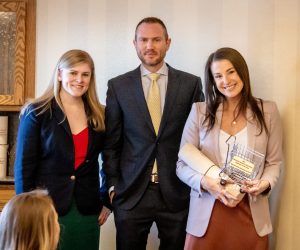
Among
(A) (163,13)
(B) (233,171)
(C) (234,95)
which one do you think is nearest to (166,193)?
(B) (233,171)

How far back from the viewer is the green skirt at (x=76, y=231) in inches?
77.1

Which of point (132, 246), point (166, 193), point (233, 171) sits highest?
point (233, 171)

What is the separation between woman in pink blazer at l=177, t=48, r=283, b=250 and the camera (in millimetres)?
1768

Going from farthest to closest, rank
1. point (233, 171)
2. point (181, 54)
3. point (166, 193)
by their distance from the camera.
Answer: point (181, 54), point (166, 193), point (233, 171)

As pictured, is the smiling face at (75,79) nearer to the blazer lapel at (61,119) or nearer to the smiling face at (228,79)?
the blazer lapel at (61,119)

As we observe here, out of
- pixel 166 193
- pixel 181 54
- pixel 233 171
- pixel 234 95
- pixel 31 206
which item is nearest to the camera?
pixel 31 206

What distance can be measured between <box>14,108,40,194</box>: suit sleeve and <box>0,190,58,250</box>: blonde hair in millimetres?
614

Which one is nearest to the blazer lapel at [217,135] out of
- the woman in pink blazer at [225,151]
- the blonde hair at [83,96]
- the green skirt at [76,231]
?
the woman in pink blazer at [225,151]

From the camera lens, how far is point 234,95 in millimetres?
1854

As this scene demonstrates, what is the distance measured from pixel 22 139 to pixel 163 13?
1.11 meters

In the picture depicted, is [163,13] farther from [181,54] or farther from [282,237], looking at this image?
[282,237]

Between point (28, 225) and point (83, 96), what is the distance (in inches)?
37.5

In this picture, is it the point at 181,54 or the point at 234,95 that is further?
the point at 181,54

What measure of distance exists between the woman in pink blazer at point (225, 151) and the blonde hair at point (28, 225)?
0.71 meters
